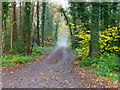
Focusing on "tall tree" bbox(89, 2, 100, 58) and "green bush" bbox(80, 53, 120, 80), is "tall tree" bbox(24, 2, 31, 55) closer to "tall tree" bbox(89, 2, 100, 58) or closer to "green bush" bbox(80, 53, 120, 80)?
"tall tree" bbox(89, 2, 100, 58)

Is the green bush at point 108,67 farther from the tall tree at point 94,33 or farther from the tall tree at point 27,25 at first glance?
the tall tree at point 27,25

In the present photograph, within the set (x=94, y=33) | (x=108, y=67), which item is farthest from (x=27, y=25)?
(x=108, y=67)

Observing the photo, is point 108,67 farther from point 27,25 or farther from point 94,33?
point 27,25

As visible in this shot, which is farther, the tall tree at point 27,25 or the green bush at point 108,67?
the tall tree at point 27,25

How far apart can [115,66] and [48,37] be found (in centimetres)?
3080

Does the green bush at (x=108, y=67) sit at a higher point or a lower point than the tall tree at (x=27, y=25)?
lower

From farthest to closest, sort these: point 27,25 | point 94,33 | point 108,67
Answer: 1. point 27,25
2. point 94,33
3. point 108,67

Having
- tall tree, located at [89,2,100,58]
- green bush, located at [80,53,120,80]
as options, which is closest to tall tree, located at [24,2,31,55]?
tall tree, located at [89,2,100,58]

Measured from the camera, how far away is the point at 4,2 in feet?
43.2

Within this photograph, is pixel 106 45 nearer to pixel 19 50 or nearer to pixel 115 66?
pixel 115 66

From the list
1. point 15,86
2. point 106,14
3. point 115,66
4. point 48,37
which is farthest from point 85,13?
point 48,37

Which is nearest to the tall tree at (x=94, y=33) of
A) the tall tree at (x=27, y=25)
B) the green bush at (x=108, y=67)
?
the green bush at (x=108, y=67)

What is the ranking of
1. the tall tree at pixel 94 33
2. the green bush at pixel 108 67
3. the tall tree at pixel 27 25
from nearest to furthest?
the green bush at pixel 108 67 → the tall tree at pixel 94 33 → the tall tree at pixel 27 25

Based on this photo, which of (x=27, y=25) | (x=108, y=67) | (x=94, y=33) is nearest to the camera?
(x=108, y=67)
